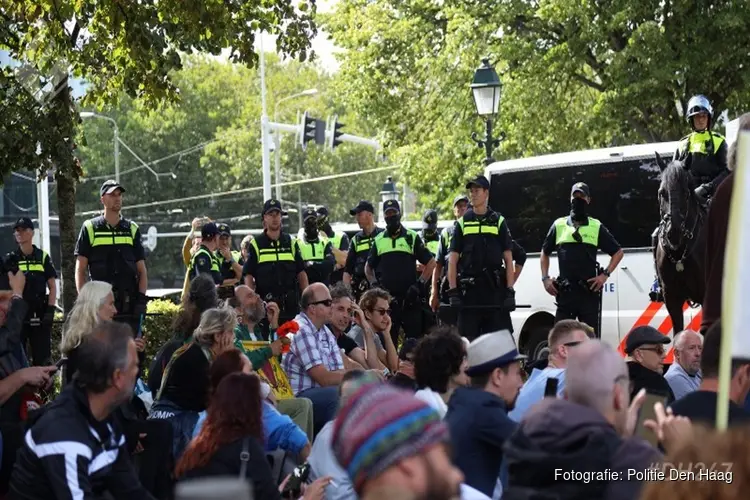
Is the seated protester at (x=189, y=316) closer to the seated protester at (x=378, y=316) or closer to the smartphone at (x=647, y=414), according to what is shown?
the seated protester at (x=378, y=316)

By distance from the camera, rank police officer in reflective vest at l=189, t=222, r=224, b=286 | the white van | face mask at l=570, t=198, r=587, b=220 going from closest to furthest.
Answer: face mask at l=570, t=198, r=587, b=220, police officer in reflective vest at l=189, t=222, r=224, b=286, the white van

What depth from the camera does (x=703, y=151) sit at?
12148 mm

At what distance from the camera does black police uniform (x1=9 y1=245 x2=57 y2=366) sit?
16.2m

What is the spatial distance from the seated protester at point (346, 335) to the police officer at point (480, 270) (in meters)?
2.66

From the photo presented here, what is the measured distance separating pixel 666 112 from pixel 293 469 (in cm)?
2017

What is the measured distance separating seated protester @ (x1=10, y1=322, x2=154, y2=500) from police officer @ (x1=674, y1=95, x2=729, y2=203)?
6986mm

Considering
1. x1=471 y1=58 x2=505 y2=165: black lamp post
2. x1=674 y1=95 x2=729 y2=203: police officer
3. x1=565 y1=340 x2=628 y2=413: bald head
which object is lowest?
x1=565 y1=340 x2=628 y2=413: bald head

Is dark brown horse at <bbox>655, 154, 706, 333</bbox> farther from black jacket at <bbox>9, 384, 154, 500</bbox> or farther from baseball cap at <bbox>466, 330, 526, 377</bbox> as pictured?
black jacket at <bbox>9, 384, 154, 500</bbox>

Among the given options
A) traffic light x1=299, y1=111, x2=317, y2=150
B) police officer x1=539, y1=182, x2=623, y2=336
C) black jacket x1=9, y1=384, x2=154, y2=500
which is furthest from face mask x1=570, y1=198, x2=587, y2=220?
traffic light x1=299, y1=111, x2=317, y2=150

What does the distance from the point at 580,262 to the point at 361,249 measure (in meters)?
2.76

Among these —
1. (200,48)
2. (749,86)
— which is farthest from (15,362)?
(749,86)

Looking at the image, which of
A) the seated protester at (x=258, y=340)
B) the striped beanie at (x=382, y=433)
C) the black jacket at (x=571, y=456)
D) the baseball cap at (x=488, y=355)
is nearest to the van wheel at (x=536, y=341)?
the seated protester at (x=258, y=340)

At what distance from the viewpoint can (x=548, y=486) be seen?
4742 mm

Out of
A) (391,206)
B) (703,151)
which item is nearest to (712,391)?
(703,151)
